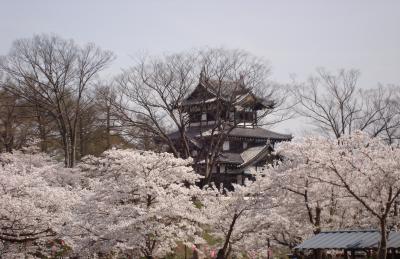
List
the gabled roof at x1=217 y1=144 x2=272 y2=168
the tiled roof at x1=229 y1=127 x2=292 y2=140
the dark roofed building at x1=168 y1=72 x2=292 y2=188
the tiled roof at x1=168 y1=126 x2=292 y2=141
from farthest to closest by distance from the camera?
the tiled roof at x1=229 y1=127 x2=292 y2=140 < the tiled roof at x1=168 y1=126 x2=292 y2=141 < the gabled roof at x1=217 y1=144 x2=272 y2=168 < the dark roofed building at x1=168 y1=72 x2=292 y2=188

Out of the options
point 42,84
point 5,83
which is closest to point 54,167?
point 42,84

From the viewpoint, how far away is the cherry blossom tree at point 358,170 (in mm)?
17062

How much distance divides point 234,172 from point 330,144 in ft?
91.2

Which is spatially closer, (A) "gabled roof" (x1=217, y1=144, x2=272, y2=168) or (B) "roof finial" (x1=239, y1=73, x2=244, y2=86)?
(B) "roof finial" (x1=239, y1=73, x2=244, y2=86)

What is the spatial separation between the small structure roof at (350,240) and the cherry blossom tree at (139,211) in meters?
4.69

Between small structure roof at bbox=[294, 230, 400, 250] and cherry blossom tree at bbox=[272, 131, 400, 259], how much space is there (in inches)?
17.3

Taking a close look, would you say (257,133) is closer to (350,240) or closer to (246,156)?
(246,156)

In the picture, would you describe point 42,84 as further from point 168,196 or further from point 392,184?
point 392,184

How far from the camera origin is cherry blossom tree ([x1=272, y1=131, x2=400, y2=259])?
17.1m

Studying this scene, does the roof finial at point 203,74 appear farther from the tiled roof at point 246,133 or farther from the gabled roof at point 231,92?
the tiled roof at point 246,133

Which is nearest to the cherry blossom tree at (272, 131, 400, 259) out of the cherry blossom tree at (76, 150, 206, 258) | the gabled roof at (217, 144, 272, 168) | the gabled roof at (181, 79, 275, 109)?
the cherry blossom tree at (76, 150, 206, 258)

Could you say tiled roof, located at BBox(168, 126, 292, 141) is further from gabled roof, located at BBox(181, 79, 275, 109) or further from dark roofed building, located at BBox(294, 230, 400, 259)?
dark roofed building, located at BBox(294, 230, 400, 259)

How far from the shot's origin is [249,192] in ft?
68.2

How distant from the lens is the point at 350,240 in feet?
59.7
